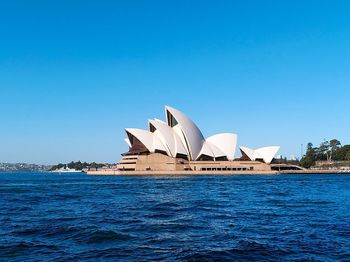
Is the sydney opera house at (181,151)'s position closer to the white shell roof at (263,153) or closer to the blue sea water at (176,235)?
the white shell roof at (263,153)

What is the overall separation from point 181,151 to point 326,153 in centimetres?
7050

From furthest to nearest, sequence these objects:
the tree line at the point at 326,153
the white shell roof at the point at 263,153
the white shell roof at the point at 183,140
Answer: the tree line at the point at 326,153 < the white shell roof at the point at 263,153 < the white shell roof at the point at 183,140

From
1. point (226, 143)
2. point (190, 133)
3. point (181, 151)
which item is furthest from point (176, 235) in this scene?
point (226, 143)

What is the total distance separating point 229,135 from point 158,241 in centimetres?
8495

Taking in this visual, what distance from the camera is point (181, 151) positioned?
3435 inches

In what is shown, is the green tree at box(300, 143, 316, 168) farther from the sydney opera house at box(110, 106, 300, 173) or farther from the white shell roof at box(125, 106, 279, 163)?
the white shell roof at box(125, 106, 279, 163)

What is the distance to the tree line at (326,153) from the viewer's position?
128 meters

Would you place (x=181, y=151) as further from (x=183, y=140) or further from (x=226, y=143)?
(x=226, y=143)

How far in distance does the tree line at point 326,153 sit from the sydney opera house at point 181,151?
38072 millimetres

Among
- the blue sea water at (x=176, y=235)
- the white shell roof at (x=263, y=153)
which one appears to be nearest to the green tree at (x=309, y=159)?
the white shell roof at (x=263, y=153)

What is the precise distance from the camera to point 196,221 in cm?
1445

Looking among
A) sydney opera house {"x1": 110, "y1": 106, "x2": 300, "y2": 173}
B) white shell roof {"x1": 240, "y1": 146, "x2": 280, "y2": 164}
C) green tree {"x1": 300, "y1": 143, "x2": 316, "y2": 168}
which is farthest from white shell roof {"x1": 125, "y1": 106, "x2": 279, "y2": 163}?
green tree {"x1": 300, "y1": 143, "x2": 316, "y2": 168}

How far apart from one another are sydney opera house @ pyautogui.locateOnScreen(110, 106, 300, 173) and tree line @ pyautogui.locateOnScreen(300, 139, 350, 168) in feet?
125

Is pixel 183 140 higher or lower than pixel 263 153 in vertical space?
higher
